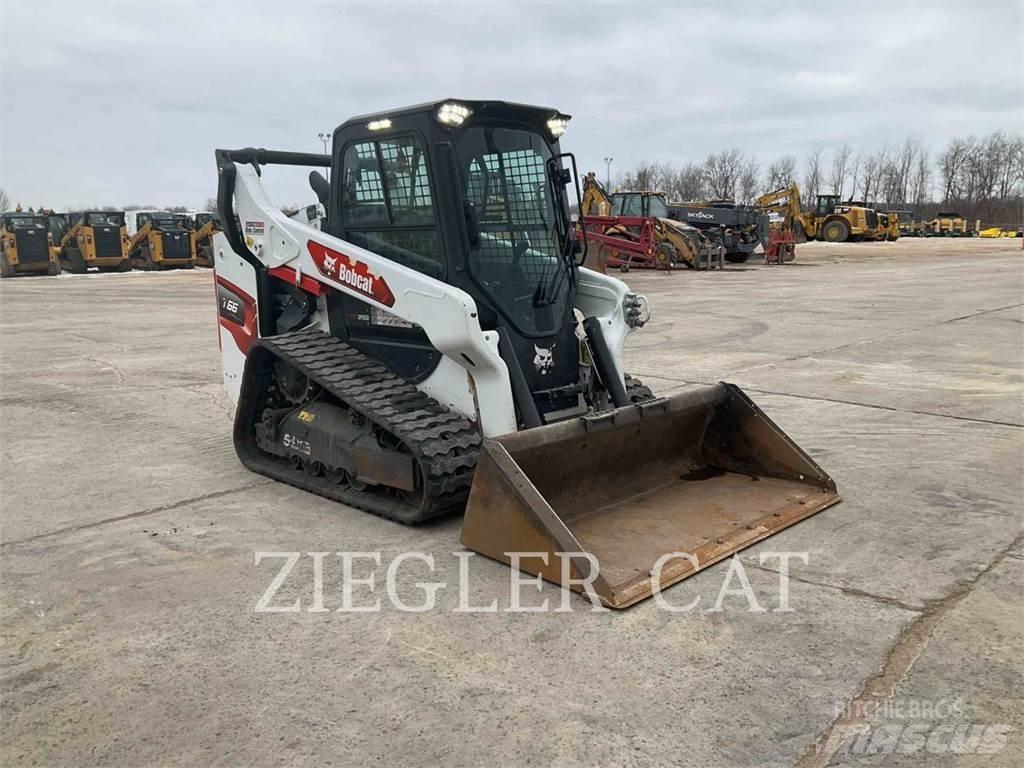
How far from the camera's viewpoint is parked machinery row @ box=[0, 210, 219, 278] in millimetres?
28688

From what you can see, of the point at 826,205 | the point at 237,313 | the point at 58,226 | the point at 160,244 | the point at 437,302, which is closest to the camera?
the point at 437,302

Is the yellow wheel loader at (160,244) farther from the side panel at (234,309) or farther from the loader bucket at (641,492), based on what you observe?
the loader bucket at (641,492)

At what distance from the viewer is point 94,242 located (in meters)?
29.8

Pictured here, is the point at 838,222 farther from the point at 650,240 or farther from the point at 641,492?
the point at 641,492

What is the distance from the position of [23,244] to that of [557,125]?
28.7 m

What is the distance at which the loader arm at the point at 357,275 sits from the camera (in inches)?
174

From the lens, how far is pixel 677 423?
198 inches

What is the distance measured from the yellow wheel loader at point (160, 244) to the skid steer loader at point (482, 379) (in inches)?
1086

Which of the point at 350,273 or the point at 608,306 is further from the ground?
the point at 350,273

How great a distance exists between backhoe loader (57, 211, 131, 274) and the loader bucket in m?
29.6

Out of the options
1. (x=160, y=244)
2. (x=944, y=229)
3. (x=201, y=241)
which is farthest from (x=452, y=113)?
(x=944, y=229)

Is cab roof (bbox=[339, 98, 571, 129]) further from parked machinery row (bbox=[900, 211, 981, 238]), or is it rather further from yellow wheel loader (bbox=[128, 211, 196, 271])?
parked machinery row (bbox=[900, 211, 981, 238])

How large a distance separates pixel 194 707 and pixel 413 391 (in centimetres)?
232

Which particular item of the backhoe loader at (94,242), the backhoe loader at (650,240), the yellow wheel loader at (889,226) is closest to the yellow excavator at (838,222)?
the yellow wheel loader at (889,226)
